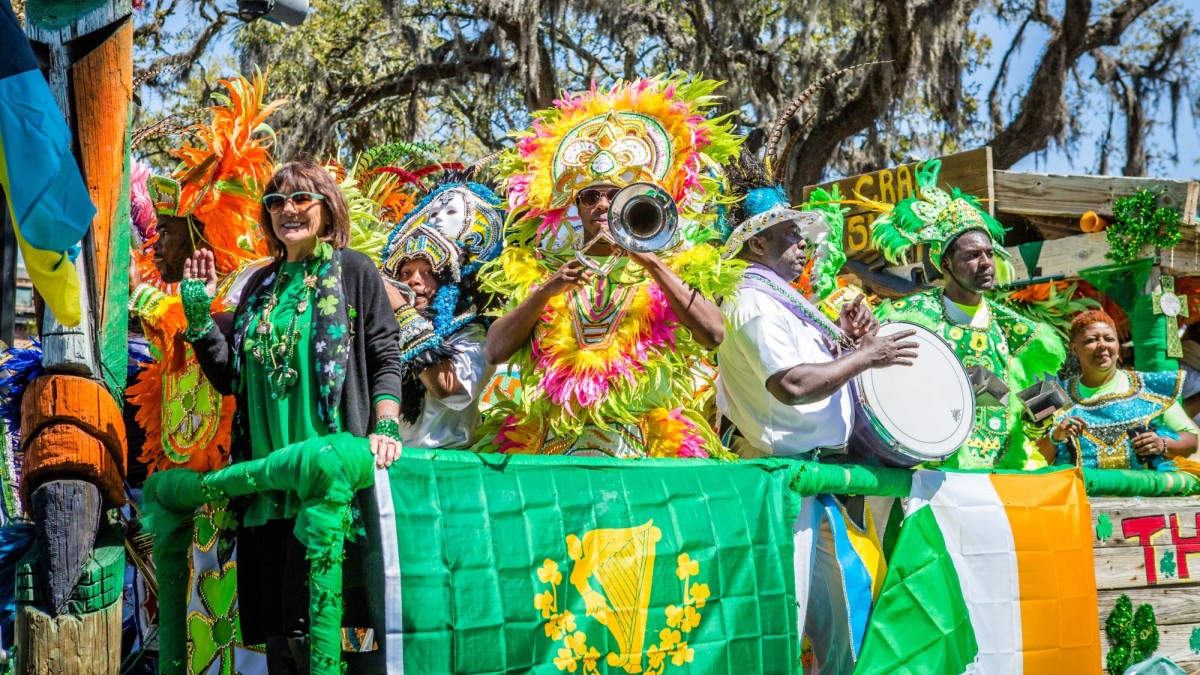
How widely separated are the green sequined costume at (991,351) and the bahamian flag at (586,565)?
1477 millimetres

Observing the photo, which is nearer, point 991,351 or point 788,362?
point 788,362

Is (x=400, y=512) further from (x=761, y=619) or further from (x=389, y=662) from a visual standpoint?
(x=761, y=619)

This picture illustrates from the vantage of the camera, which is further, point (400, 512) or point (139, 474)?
point (139, 474)

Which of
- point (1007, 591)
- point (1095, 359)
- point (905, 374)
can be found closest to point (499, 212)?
point (905, 374)

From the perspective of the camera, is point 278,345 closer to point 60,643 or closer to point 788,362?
point 60,643

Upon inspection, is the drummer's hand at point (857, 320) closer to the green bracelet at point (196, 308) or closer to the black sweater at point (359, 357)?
the black sweater at point (359, 357)

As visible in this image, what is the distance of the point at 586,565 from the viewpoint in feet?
12.5

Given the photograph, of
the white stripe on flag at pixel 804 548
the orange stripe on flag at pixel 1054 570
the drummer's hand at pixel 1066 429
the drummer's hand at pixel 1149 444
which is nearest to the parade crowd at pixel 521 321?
the white stripe on flag at pixel 804 548

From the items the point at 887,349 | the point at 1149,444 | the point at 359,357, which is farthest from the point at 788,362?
the point at 1149,444

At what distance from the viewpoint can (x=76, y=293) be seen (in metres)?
3.79

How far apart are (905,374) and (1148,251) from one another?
11.2 ft

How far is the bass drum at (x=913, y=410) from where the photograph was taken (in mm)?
4711

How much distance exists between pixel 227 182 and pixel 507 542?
221 centimetres

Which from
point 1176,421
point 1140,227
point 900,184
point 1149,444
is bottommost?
point 1149,444
